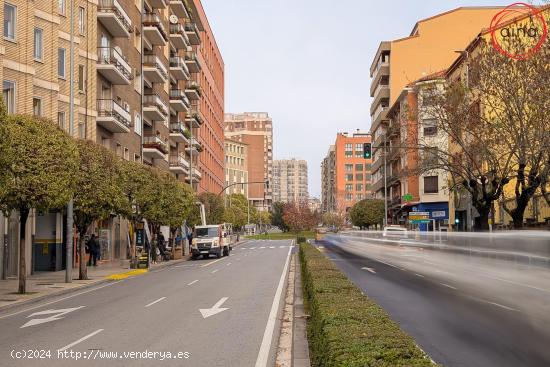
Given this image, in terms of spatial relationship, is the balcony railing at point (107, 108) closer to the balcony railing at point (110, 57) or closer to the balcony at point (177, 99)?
the balcony railing at point (110, 57)

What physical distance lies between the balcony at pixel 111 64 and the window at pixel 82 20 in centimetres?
193

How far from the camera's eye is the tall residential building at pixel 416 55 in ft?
230

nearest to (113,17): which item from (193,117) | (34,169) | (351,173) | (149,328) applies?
(34,169)

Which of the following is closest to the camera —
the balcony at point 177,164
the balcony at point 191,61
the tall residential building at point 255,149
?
the balcony at point 177,164

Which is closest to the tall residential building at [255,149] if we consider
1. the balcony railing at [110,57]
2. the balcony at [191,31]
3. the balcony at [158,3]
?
the balcony at [191,31]

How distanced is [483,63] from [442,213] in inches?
1436

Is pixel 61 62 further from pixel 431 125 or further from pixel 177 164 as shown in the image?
pixel 177 164

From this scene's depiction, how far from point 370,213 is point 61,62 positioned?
53184mm

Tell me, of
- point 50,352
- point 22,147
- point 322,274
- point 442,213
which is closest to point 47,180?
point 22,147

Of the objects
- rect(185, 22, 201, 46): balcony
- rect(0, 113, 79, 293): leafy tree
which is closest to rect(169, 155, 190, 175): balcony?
rect(185, 22, 201, 46): balcony

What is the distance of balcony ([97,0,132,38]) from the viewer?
36812 millimetres

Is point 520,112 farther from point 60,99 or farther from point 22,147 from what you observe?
point 60,99

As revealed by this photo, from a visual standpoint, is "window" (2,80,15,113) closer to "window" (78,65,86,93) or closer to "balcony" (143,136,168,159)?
"window" (78,65,86,93)

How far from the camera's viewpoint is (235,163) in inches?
6398
